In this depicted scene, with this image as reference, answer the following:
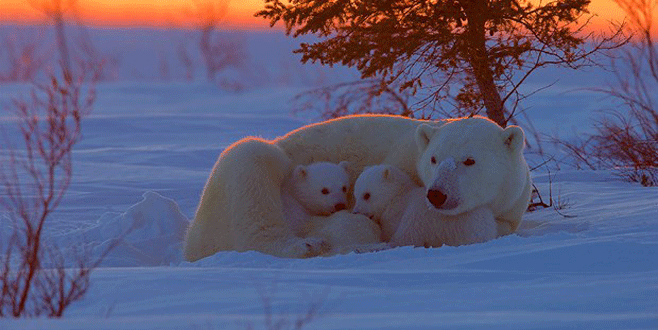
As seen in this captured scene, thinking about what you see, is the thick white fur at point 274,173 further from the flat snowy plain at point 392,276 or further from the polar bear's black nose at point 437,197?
the polar bear's black nose at point 437,197

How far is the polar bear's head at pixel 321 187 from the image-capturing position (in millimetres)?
5758

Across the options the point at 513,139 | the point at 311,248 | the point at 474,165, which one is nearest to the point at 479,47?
the point at 513,139

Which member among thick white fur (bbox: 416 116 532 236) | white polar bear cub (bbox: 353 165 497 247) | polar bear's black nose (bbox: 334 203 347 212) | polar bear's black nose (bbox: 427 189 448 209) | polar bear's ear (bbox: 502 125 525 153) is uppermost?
polar bear's ear (bbox: 502 125 525 153)

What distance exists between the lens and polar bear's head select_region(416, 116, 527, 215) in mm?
5203

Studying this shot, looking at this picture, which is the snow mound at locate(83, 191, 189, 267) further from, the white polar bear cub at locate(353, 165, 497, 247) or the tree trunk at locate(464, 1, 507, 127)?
the tree trunk at locate(464, 1, 507, 127)

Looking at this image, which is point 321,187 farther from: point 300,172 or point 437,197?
point 437,197

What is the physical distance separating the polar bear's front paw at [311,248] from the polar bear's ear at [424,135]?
0.78m

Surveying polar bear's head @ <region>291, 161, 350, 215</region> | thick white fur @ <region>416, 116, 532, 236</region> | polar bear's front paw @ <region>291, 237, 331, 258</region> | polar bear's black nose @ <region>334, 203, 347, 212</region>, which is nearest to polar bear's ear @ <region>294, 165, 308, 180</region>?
polar bear's head @ <region>291, 161, 350, 215</region>

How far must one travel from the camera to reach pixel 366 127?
20.6ft

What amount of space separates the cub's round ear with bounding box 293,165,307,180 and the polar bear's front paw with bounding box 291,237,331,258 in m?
0.52

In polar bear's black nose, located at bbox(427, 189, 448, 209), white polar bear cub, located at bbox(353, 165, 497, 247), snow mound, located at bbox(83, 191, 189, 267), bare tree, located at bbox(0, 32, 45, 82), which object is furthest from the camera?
bare tree, located at bbox(0, 32, 45, 82)

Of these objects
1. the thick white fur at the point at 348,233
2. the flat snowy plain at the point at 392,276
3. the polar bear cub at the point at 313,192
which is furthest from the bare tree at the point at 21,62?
the thick white fur at the point at 348,233

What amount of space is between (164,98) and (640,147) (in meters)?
15.6

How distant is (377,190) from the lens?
5.57m
